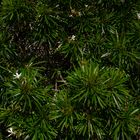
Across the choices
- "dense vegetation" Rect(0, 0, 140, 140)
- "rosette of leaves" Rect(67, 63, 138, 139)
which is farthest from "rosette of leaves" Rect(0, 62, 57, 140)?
"rosette of leaves" Rect(67, 63, 138, 139)

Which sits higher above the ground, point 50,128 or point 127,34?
point 127,34

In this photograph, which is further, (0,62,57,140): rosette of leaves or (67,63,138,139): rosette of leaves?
(0,62,57,140): rosette of leaves

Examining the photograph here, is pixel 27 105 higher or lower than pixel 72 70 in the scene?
lower

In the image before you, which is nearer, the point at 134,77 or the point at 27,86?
the point at 27,86

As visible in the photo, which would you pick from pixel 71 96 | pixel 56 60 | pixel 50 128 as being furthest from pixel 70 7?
pixel 50 128

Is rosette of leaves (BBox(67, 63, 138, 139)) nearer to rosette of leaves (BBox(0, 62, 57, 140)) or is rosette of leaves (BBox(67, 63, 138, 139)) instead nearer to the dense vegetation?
the dense vegetation

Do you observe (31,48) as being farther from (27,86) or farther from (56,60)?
(27,86)

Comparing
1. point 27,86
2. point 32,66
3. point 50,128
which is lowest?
point 50,128

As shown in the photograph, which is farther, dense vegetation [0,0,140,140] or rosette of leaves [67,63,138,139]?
dense vegetation [0,0,140,140]
